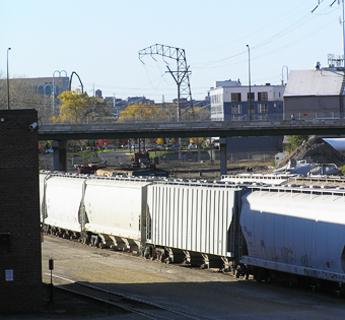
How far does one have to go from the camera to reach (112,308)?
20.5 meters

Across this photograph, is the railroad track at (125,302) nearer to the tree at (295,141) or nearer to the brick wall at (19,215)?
the brick wall at (19,215)

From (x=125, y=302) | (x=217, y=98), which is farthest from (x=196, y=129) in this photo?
(x=217, y=98)

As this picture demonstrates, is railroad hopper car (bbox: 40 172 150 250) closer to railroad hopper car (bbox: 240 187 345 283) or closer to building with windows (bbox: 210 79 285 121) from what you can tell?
railroad hopper car (bbox: 240 187 345 283)

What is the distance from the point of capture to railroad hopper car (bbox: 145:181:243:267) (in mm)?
24953

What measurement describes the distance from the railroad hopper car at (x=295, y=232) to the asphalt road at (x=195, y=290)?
92 cm

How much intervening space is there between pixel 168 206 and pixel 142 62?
83.2 meters

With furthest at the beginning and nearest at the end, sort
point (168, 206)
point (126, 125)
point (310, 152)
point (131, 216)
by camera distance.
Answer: point (310, 152) < point (126, 125) < point (131, 216) < point (168, 206)

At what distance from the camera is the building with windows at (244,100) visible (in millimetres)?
128750

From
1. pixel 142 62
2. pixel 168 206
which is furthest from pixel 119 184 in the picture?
pixel 142 62

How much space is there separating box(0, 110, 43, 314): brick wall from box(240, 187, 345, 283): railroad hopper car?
8.00 meters

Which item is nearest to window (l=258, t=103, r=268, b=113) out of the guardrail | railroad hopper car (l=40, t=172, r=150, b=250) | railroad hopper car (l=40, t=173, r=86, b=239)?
the guardrail

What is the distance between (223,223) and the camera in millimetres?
25000

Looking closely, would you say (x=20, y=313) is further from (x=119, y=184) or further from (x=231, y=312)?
(x=119, y=184)

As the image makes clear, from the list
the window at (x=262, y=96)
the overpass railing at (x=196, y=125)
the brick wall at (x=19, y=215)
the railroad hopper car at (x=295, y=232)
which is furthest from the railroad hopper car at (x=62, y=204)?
the window at (x=262, y=96)
